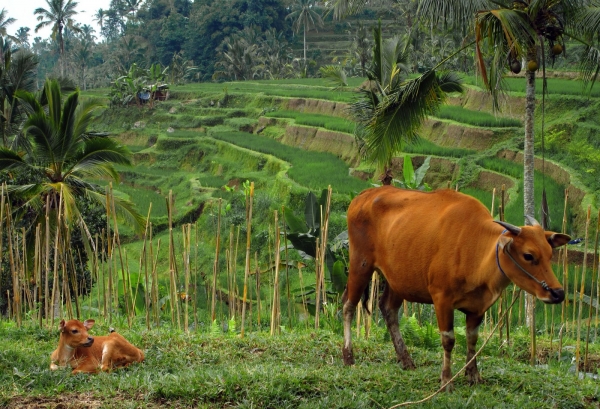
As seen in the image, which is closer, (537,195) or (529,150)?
(529,150)

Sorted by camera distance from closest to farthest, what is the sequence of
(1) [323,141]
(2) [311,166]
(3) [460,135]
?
1. (3) [460,135]
2. (2) [311,166]
3. (1) [323,141]

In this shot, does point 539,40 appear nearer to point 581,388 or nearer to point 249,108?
point 581,388

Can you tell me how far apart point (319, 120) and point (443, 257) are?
21945mm

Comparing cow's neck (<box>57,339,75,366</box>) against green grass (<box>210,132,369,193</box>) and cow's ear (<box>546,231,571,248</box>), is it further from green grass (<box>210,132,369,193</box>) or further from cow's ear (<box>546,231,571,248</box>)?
green grass (<box>210,132,369,193</box>)

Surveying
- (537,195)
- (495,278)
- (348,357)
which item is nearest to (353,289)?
(348,357)

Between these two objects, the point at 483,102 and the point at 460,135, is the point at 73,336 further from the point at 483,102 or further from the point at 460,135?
the point at 483,102

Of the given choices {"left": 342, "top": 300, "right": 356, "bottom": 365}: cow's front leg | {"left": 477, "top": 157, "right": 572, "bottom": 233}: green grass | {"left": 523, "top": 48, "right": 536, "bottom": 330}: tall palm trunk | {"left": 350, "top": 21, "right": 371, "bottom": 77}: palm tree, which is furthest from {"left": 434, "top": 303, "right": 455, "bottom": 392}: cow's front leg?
{"left": 350, "top": 21, "right": 371, "bottom": 77}: palm tree

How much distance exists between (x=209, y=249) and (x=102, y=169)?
28.1 feet

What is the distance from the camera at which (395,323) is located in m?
5.66

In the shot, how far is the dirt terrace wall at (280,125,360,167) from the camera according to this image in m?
22.6

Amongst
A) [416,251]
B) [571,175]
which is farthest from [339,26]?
[416,251]

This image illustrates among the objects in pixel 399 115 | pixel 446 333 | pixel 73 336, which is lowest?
pixel 73 336

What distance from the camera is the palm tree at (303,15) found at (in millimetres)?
53938

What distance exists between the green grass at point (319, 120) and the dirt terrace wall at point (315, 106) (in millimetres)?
343
